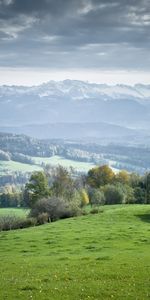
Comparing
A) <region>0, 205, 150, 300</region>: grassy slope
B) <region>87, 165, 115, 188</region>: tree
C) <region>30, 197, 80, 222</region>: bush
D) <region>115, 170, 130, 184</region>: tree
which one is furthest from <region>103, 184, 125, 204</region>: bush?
<region>0, 205, 150, 300</region>: grassy slope

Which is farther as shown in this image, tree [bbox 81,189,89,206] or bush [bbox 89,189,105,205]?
tree [bbox 81,189,89,206]

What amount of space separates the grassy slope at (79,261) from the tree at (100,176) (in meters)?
79.9

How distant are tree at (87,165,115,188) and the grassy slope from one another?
7989 centimetres

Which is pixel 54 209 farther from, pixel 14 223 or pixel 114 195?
pixel 114 195

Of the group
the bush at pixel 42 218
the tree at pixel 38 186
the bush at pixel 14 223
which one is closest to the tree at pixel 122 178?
the tree at pixel 38 186

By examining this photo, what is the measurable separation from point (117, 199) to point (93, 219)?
54.3 meters

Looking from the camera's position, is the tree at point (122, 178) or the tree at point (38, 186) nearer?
the tree at point (38, 186)

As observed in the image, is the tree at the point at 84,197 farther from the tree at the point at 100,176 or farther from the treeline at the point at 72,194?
the tree at the point at 100,176

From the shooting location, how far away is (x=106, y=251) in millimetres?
42250

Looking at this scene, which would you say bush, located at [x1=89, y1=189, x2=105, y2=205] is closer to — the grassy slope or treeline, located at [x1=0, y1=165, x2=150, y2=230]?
treeline, located at [x1=0, y1=165, x2=150, y2=230]

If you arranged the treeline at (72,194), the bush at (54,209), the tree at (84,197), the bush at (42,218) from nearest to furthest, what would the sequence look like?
the bush at (42,218)
the bush at (54,209)
the treeline at (72,194)
the tree at (84,197)

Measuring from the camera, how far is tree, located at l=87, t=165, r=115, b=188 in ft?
476

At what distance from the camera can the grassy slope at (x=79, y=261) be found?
25.7 m

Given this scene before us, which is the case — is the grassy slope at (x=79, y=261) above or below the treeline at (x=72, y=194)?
below
